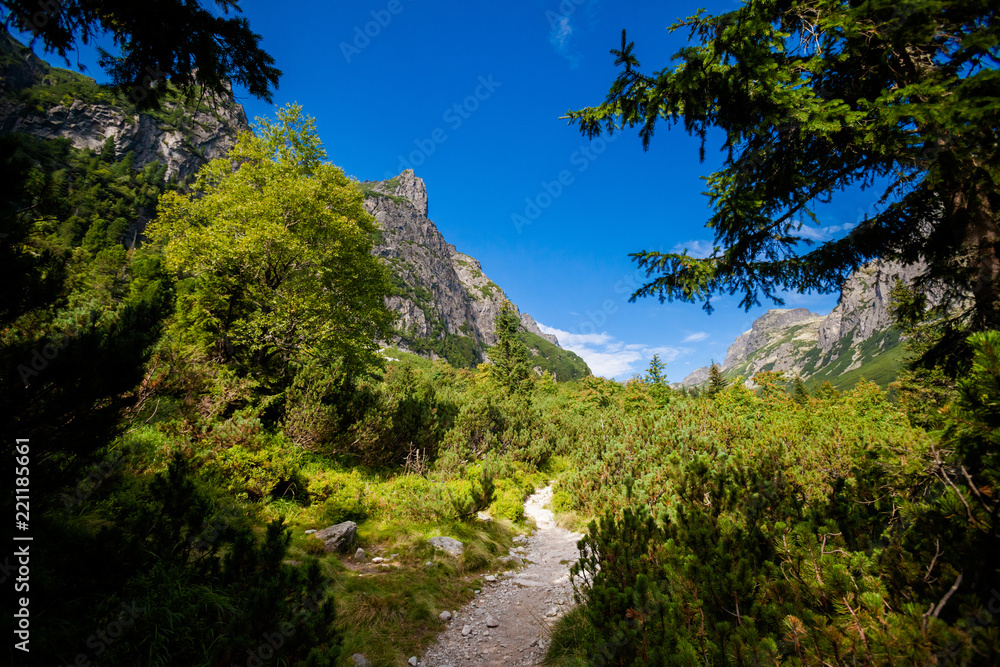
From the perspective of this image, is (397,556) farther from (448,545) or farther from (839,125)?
(839,125)

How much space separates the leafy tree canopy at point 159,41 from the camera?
3.07 m

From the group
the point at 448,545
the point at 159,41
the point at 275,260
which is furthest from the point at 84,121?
the point at 448,545

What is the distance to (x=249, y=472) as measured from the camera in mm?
6738

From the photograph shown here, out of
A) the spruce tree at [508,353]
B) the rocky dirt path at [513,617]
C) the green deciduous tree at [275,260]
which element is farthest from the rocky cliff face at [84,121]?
the rocky dirt path at [513,617]

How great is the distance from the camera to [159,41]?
137 inches

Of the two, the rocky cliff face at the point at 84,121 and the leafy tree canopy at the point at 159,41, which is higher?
the rocky cliff face at the point at 84,121

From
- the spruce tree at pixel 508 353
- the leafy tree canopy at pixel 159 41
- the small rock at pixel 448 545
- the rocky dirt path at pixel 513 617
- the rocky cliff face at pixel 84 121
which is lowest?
the rocky dirt path at pixel 513 617

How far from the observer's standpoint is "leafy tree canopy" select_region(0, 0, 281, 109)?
3.07 m

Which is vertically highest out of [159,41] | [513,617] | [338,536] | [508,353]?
[508,353]

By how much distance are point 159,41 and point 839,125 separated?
6396 mm

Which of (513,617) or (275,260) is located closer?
(513,617)

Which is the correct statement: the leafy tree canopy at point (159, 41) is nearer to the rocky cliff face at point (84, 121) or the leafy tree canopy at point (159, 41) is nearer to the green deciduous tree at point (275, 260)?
the green deciduous tree at point (275, 260)

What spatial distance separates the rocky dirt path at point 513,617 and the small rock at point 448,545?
0.76 meters

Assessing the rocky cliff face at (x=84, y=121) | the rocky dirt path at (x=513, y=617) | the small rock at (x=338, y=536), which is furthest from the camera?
the rocky cliff face at (x=84, y=121)
